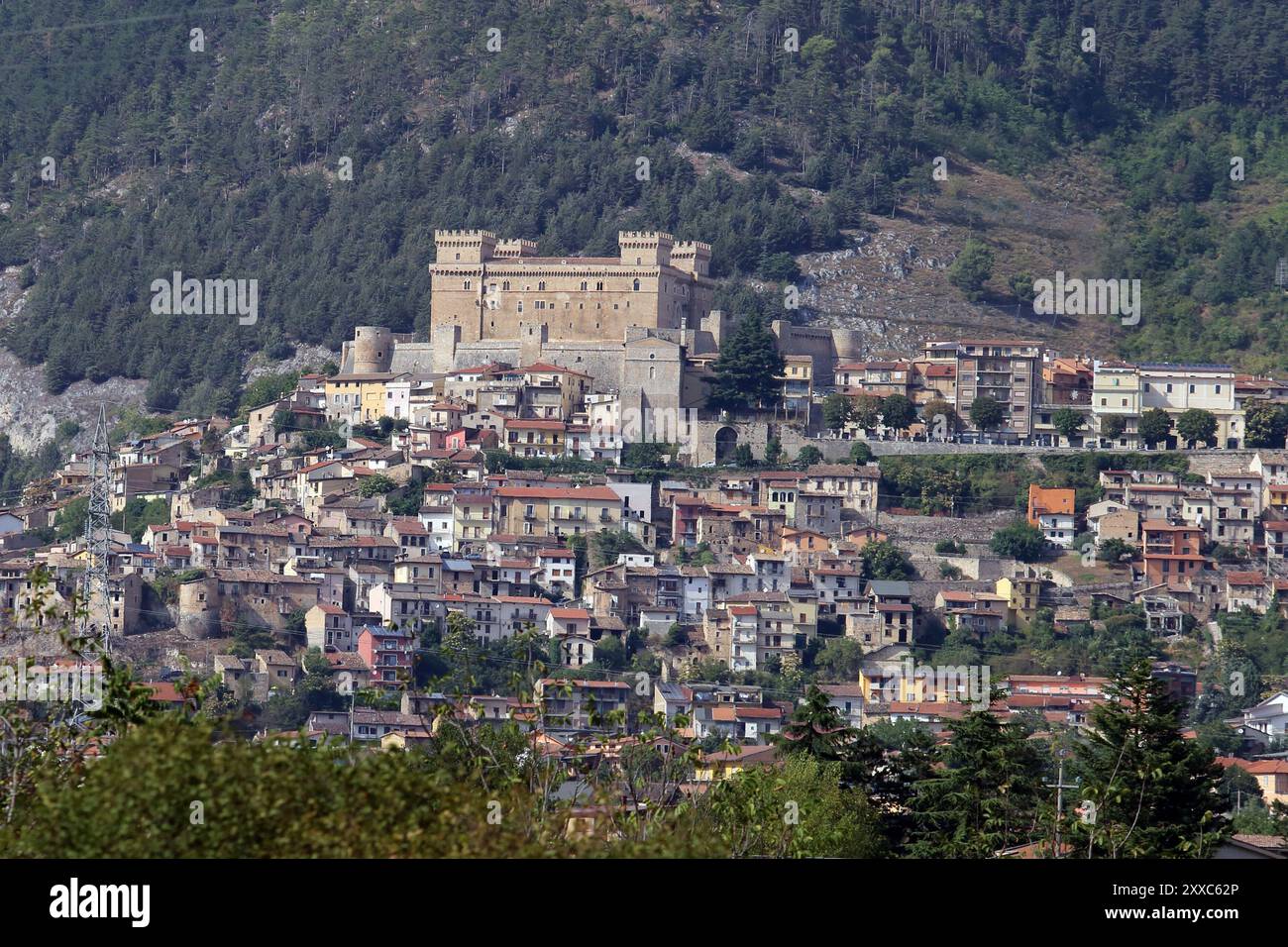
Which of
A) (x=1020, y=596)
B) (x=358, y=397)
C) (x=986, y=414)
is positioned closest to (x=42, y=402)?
(x=358, y=397)

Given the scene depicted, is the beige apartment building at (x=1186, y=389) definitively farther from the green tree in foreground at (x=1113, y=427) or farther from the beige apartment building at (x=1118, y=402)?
the green tree in foreground at (x=1113, y=427)

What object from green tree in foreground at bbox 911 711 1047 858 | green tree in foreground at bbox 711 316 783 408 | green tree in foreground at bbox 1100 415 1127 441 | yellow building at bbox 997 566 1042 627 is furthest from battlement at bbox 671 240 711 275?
green tree in foreground at bbox 911 711 1047 858

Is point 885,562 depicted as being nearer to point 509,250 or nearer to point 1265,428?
point 1265,428

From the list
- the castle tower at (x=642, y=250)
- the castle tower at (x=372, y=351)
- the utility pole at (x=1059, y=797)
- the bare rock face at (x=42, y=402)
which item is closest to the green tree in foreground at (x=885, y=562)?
the castle tower at (x=642, y=250)

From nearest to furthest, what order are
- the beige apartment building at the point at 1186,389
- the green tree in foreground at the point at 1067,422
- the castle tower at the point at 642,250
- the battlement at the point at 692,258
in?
the green tree in foreground at the point at 1067,422 → the beige apartment building at the point at 1186,389 → the castle tower at the point at 642,250 → the battlement at the point at 692,258
